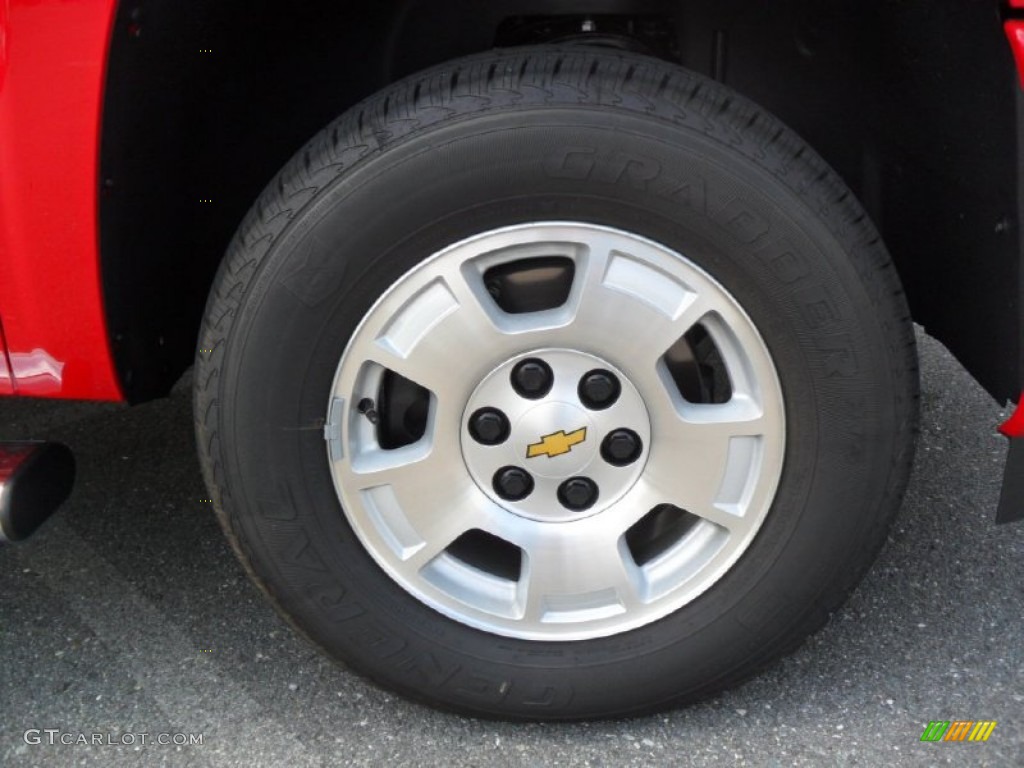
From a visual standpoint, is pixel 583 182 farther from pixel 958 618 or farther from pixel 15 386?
pixel 958 618

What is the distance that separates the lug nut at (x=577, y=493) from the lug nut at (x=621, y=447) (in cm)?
5

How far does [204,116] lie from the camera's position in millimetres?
1937

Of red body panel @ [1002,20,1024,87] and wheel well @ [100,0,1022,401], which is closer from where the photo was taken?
red body panel @ [1002,20,1024,87]

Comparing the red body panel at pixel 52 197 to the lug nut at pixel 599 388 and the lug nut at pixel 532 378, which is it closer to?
the lug nut at pixel 532 378

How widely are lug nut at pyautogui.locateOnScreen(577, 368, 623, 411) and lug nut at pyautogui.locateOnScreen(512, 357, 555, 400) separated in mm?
52

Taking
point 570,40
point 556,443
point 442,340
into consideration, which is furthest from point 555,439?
point 570,40

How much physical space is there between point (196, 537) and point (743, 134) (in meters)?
1.52

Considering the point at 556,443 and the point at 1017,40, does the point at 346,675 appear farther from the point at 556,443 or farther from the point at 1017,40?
the point at 1017,40

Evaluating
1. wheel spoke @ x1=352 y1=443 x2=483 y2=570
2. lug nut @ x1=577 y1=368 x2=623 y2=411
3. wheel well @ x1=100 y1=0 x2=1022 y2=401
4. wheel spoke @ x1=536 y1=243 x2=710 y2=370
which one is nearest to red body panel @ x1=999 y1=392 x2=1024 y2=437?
wheel well @ x1=100 y1=0 x2=1022 y2=401

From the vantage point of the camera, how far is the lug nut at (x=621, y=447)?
1.75m

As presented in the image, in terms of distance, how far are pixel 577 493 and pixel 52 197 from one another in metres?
0.93

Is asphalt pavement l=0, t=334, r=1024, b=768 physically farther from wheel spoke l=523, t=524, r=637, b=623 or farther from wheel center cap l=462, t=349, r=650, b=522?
wheel center cap l=462, t=349, r=650, b=522

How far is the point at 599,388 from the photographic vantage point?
173 centimetres

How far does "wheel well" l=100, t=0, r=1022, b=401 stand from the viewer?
66.7 inches
